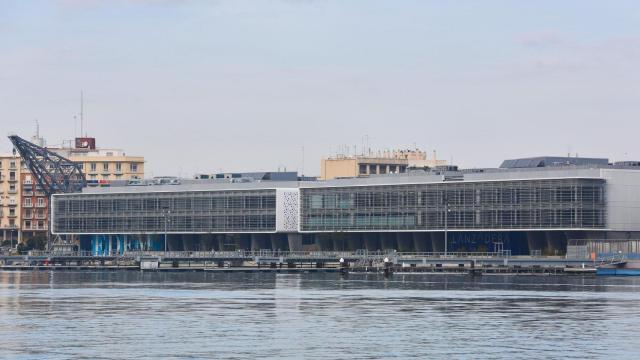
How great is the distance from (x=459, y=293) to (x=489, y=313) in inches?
1665

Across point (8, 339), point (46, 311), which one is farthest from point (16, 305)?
point (8, 339)

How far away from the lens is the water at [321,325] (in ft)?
335

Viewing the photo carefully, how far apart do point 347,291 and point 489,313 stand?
161 feet

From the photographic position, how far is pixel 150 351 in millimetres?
102000

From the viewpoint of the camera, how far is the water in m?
102

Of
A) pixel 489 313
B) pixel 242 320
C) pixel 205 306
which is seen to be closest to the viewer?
pixel 242 320

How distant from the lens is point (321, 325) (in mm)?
123750

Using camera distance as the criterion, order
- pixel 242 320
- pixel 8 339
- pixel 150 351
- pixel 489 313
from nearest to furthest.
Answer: pixel 150 351 → pixel 8 339 → pixel 242 320 → pixel 489 313

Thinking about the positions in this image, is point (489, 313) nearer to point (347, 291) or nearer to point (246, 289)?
point (347, 291)

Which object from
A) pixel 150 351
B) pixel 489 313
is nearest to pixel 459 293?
pixel 489 313

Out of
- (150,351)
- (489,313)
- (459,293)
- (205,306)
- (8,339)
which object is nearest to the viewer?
(150,351)

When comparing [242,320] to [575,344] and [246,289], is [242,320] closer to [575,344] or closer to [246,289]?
[575,344]

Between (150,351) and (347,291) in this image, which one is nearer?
(150,351)

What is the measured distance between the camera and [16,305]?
15225 centimetres
